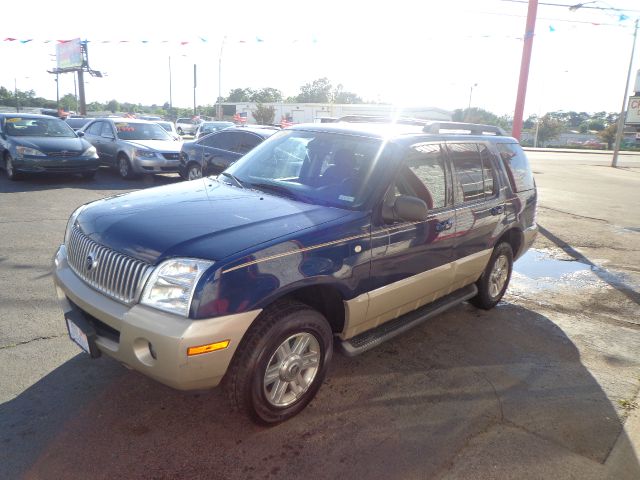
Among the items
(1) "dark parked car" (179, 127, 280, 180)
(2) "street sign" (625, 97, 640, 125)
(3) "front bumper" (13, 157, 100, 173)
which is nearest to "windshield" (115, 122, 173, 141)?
(3) "front bumper" (13, 157, 100, 173)

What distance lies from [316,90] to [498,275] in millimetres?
115358

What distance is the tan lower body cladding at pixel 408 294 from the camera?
3287 mm

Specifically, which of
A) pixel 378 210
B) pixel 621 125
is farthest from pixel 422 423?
pixel 621 125

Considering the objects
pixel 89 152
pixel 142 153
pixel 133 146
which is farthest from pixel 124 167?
pixel 89 152

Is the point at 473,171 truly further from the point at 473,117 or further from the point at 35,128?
the point at 473,117

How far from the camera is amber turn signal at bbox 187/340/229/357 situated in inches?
96.1

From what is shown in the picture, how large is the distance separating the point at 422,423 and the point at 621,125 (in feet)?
105

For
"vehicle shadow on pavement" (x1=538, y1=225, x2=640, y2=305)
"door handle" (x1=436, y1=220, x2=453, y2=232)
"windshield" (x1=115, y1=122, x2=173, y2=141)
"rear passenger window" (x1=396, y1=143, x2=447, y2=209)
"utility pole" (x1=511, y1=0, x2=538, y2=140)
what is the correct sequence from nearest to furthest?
"rear passenger window" (x1=396, y1=143, x2=447, y2=209), "door handle" (x1=436, y1=220, x2=453, y2=232), "vehicle shadow on pavement" (x1=538, y1=225, x2=640, y2=305), "utility pole" (x1=511, y1=0, x2=538, y2=140), "windshield" (x1=115, y1=122, x2=173, y2=141)

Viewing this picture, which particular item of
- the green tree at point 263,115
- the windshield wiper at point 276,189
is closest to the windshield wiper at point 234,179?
the windshield wiper at point 276,189

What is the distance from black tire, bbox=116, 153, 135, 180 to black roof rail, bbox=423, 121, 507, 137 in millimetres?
9576

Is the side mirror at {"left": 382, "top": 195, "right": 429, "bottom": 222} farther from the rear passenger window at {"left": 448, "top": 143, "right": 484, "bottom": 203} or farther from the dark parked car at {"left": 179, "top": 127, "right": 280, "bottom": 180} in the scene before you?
the dark parked car at {"left": 179, "top": 127, "right": 280, "bottom": 180}

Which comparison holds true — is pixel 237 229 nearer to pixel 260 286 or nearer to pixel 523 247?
pixel 260 286

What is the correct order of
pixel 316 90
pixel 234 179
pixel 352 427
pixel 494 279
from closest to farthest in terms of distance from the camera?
pixel 352 427, pixel 234 179, pixel 494 279, pixel 316 90

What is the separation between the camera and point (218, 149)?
1059cm
